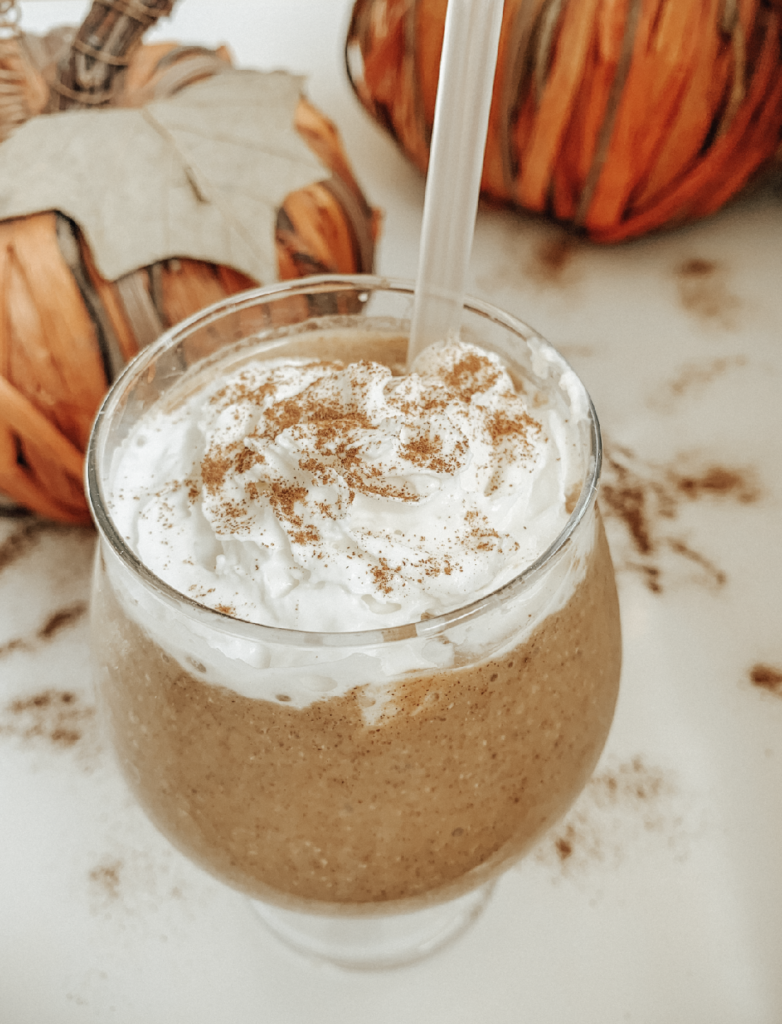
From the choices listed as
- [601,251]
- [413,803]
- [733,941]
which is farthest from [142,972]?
[601,251]

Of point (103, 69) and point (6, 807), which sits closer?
point (6, 807)

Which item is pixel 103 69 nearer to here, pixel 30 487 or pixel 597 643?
pixel 30 487

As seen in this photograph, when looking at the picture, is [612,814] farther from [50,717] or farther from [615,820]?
[50,717]

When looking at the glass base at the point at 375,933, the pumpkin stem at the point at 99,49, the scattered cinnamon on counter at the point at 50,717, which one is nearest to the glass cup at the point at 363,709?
the glass base at the point at 375,933

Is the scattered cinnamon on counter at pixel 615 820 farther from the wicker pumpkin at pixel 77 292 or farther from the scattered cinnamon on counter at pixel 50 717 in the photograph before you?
the wicker pumpkin at pixel 77 292

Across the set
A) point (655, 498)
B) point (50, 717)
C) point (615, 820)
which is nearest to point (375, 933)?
point (615, 820)

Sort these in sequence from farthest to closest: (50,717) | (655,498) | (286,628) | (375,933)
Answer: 1. (655,498)
2. (50,717)
3. (375,933)
4. (286,628)

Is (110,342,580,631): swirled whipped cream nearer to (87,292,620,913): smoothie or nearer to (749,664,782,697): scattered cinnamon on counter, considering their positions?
(87,292,620,913): smoothie
